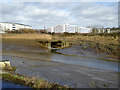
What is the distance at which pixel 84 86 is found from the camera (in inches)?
Answer: 239

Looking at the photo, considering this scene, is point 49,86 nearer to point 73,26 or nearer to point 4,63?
point 4,63

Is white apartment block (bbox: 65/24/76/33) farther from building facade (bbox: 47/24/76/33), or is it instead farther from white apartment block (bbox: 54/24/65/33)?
white apartment block (bbox: 54/24/65/33)

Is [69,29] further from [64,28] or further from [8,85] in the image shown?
[8,85]

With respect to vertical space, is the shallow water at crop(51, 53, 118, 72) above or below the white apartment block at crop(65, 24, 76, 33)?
below

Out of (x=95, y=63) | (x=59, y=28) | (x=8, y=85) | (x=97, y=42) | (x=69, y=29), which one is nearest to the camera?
(x=8, y=85)

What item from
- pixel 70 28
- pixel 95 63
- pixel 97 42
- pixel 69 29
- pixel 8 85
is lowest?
pixel 8 85

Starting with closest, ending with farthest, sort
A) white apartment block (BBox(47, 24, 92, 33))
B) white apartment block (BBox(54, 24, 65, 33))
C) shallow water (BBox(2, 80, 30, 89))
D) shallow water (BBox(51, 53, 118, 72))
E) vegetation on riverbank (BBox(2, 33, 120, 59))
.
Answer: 1. shallow water (BBox(2, 80, 30, 89))
2. shallow water (BBox(51, 53, 118, 72))
3. vegetation on riverbank (BBox(2, 33, 120, 59))
4. white apartment block (BBox(47, 24, 92, 33))
5. white apartment block (BBox(54, 24, 65, 33))

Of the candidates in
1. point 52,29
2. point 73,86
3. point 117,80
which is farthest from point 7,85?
point 52,29

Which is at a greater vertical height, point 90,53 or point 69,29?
point 69,29

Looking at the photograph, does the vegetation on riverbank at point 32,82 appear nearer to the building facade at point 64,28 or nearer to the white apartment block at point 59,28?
the building facade at point 64,28

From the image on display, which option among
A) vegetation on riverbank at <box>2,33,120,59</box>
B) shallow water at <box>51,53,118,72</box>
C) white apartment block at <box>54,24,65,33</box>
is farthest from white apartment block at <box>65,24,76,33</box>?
shallow water at <box>51,53,118,72</box>

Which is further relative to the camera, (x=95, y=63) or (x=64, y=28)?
(x=64, y=28)

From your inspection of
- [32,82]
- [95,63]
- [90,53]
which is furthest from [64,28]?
[32,82]

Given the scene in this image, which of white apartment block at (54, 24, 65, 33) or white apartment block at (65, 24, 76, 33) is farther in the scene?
white apartment block at (54, 24, 65, 33)
